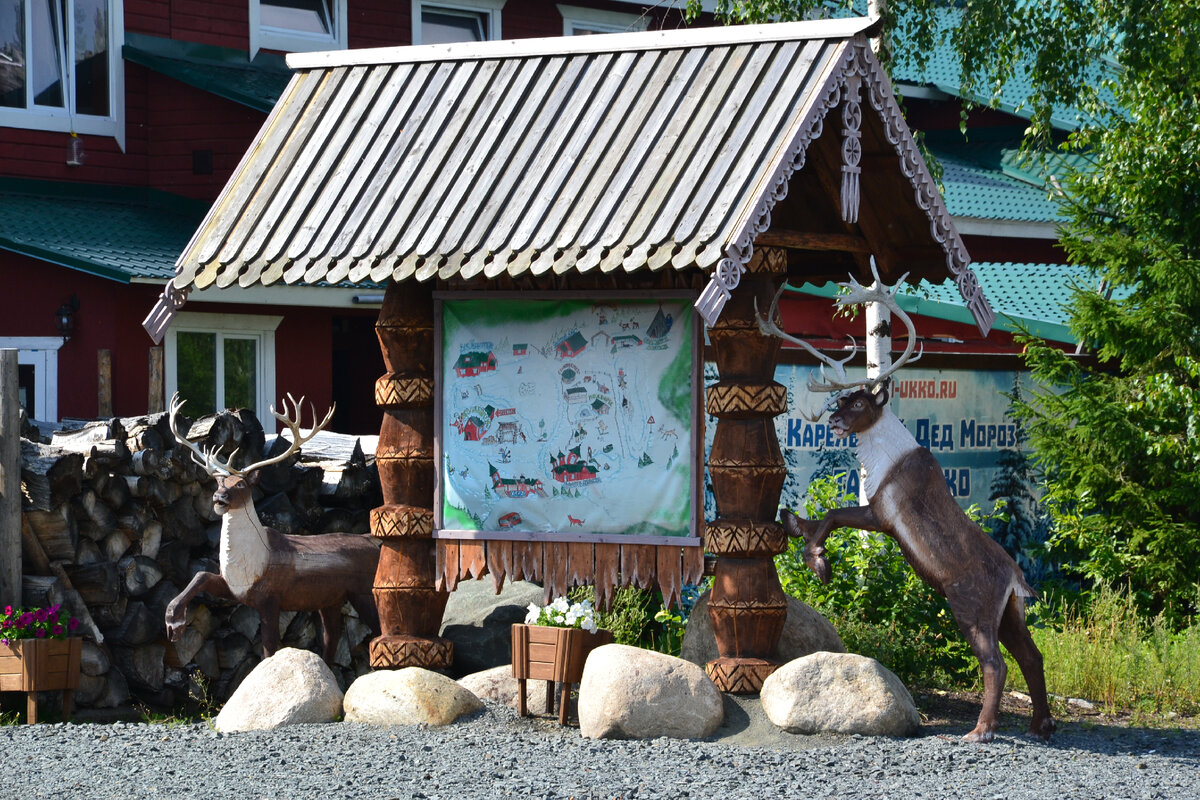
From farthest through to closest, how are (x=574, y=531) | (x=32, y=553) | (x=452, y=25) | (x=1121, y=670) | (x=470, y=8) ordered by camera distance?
(x=452, y=25)
(x=470, y=8)
(x=1121, y=670)
(x=32, y=553)
(x=574, y=531)

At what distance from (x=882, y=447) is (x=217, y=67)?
11.1m

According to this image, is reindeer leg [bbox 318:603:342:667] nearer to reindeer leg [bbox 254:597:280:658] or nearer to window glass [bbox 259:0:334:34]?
reindeer leg [bbox 254:597:280:658]

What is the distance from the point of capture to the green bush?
9.69m

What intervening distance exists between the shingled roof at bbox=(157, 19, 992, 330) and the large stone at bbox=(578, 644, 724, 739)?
187cm

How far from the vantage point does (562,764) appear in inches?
290

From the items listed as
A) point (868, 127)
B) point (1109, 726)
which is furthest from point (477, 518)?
point (1109, 726)

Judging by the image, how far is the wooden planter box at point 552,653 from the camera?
27.0 feet

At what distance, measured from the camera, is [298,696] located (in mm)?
8320

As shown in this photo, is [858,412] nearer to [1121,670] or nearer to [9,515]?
[1121,670]

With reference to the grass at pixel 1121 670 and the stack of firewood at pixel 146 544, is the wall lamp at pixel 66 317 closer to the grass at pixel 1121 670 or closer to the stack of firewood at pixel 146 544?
the stack of firewood at pixel 146 544

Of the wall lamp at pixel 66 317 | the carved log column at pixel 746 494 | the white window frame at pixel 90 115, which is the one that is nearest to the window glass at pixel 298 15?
the white window frame at pixel 90 115

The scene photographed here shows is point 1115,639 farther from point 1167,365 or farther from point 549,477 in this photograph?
point 549,477

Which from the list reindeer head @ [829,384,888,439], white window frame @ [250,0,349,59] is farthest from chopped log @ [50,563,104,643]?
white window frame @ [250,0,349,59]

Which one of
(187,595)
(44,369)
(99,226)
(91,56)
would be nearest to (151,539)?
(187,595)
